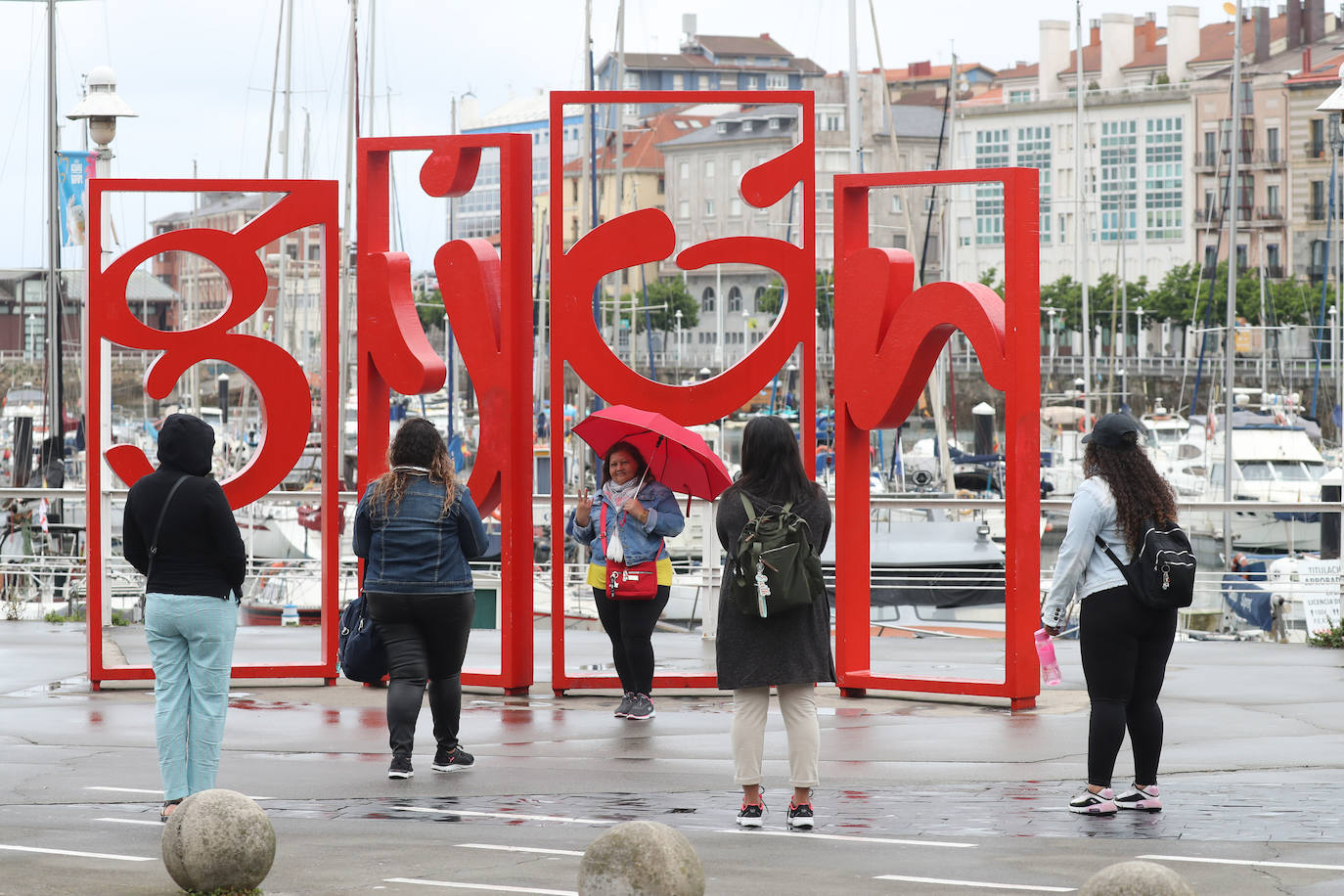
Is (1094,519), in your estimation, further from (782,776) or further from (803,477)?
(782,776)

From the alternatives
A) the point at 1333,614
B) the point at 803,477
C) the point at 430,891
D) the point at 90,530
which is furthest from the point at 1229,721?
the point at 1333,614

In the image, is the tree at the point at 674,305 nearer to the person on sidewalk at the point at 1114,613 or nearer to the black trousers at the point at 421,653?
the black trousers at the point at 421,653

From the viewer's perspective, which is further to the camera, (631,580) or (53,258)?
(53,258)

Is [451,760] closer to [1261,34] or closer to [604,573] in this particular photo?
[604,573]

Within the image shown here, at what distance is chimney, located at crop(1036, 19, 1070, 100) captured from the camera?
105625 millimetres

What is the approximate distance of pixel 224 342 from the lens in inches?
465

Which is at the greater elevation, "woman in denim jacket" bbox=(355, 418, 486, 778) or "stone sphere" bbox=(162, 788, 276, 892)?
"woman in denim jacket" bbox=(355, 418, 486, 778)

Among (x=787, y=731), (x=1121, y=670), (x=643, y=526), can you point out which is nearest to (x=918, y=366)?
(x=643, y=526)

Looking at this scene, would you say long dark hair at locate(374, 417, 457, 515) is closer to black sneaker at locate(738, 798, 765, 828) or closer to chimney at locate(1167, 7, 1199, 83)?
black sneaker at locate(738, 798, 765, 828)

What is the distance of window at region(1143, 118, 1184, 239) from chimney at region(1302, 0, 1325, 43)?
25.2 ft

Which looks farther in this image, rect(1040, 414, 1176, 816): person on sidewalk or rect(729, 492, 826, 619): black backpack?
rect(1040, 414, 1176, 816): person on sidewalk

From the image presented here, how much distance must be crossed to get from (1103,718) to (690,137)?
91.5 meters

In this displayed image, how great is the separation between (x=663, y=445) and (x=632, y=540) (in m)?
0.59

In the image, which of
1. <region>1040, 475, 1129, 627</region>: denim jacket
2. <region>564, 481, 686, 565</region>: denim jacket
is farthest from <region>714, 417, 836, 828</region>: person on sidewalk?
<region>564, 481, 686, 565</region>: denim jacket
